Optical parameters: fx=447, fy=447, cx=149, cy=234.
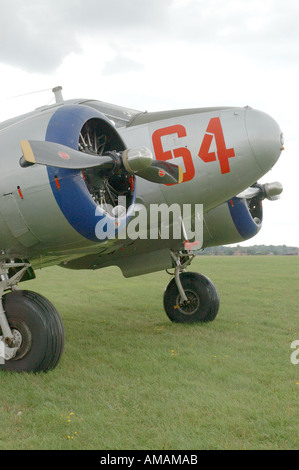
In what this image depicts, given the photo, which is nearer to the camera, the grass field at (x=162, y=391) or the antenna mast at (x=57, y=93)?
the grass field at (x=162, y=391)

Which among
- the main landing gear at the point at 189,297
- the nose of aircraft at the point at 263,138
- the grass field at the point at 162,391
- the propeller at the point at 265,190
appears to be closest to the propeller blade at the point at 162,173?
Result: the nose of aircraft at the point at 263,138

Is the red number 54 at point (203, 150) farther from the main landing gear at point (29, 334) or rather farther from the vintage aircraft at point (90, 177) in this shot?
the main landing gear at point (29, 334)

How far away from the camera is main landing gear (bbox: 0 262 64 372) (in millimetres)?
5094

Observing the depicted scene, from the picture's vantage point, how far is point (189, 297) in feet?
28.9

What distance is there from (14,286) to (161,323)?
3.95 m

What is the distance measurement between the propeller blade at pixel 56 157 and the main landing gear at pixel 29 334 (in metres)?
1.68

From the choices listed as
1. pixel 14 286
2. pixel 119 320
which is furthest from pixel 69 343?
pixel 119 320

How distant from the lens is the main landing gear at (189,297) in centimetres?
847

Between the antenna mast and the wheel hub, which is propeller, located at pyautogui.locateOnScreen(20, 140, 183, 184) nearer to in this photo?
the antenna mast

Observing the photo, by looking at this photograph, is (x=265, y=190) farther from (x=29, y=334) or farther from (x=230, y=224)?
(x=29, y=334)

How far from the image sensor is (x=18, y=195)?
484 centimetres

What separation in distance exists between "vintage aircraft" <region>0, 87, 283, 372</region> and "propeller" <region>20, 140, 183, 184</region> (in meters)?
0.01

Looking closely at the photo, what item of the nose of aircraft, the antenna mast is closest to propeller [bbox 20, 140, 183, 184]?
the nose of aircraft
